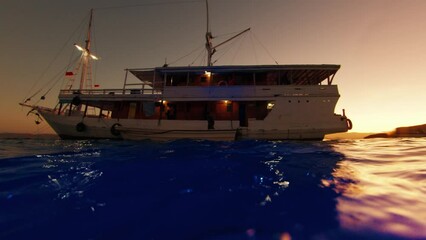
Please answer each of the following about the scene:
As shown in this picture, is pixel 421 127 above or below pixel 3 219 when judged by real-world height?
above

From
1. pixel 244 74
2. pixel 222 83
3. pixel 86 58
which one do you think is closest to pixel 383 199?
pixel 222 83

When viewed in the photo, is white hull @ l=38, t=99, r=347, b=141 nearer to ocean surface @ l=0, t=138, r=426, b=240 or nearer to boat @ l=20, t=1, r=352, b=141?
boat @ l=20, t=1, r=352, b=141

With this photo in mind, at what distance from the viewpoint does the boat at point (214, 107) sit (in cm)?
1515

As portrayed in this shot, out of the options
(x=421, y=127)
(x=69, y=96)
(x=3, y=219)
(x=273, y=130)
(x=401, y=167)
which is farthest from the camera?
(x=421, y=127)

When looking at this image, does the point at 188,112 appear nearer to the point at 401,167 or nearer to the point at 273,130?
the point at 273,130

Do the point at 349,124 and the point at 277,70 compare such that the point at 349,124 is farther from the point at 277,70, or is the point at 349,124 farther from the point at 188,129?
the point at 188,129

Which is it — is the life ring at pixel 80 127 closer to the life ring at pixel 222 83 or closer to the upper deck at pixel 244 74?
the upper deck at pixel 244 74

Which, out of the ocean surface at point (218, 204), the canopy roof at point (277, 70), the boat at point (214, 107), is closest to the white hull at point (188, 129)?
the boat at point (214, 107)

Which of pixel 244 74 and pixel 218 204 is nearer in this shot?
pixel 218 204

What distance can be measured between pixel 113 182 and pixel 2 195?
1534 mm

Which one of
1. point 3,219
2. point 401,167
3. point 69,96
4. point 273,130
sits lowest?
point 3,219

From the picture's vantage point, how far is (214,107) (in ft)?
55.9

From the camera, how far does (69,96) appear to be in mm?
17156

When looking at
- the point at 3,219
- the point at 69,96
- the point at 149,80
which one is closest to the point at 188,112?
the point at 149,80
